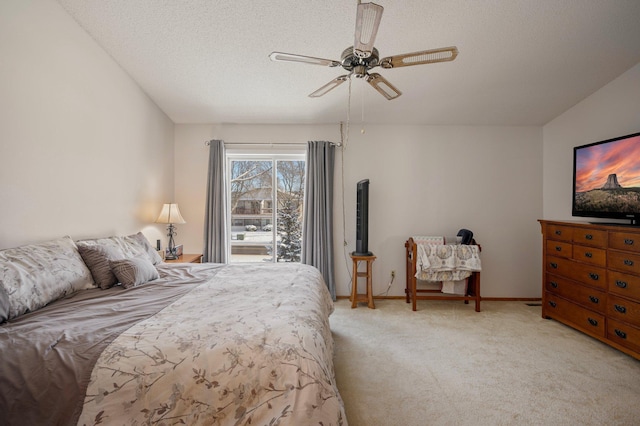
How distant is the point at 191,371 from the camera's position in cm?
110

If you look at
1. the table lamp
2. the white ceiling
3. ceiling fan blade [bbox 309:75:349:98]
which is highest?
the white ceiling

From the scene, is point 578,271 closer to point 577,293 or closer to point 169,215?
point 577,293

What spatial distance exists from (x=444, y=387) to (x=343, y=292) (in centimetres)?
212

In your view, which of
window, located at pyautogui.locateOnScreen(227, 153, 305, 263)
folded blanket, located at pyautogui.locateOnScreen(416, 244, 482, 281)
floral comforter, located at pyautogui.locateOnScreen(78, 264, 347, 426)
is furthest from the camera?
window, located at pyautogui.locateOnScreen(227, 153, 305, 263)

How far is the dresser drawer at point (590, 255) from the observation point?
261 centimetres

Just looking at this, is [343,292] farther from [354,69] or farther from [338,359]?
[354,69]

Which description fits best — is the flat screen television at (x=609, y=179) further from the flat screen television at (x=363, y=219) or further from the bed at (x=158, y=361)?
the bed at (x=158, y=361)

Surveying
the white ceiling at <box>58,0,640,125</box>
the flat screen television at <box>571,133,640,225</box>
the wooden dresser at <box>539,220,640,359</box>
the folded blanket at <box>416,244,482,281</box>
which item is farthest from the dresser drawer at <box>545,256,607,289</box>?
the white ceiling at <box>58,0,640,125</box>

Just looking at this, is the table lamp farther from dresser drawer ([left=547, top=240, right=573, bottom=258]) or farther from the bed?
dresser drawer ([left=547, top=240, right=573, bottom=258])

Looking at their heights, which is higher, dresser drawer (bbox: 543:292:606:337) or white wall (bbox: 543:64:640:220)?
white wall (bbox: 543:64:640:220)

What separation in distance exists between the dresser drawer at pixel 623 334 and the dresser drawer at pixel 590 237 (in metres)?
0.67

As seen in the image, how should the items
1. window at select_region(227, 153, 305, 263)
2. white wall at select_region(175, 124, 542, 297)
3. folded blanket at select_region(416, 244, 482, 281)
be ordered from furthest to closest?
window at select_region(227, 153, 305, 263) → white wall at select_region(175, 124, 542, 297) → folded blanket at select_region(416, 244, 482, 281)

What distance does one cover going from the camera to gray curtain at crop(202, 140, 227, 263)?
3928 millimetres

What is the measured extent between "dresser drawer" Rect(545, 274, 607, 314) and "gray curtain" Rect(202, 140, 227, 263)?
395 cm
